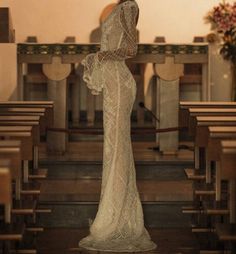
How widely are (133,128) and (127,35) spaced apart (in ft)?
13.9

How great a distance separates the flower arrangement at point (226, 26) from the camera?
1435cm

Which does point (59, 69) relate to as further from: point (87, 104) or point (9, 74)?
point (87, 104)

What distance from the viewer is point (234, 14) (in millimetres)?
14477

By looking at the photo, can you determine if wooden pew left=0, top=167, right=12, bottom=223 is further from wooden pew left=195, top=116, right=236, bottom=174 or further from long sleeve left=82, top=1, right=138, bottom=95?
long sleeve left=82, top=1, right=138, bottom=95

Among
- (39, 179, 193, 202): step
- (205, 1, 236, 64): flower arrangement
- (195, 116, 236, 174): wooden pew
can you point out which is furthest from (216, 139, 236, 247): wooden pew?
(205, 1, 236, 64): flower arrangement

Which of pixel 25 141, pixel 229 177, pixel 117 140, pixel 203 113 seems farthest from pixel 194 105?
pixel 229 177

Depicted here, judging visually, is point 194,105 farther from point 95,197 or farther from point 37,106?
point 37,106

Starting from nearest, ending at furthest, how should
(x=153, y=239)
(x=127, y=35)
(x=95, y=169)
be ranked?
(x=127, y=35)
(x=153, y=239)
(x=95, y=169)

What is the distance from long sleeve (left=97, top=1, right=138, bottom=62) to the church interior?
0.80 meters

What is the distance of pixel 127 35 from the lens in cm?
924

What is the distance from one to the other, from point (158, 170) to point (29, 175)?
2.02 meters

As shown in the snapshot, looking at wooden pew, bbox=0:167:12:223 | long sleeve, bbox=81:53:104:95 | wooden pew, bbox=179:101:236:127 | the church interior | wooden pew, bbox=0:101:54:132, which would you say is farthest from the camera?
wooden pew, bbox=0:101:54:132

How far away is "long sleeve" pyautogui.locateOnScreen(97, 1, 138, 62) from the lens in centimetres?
919

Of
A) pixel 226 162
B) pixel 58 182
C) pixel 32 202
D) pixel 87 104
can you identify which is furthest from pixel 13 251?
pixel 87 104
